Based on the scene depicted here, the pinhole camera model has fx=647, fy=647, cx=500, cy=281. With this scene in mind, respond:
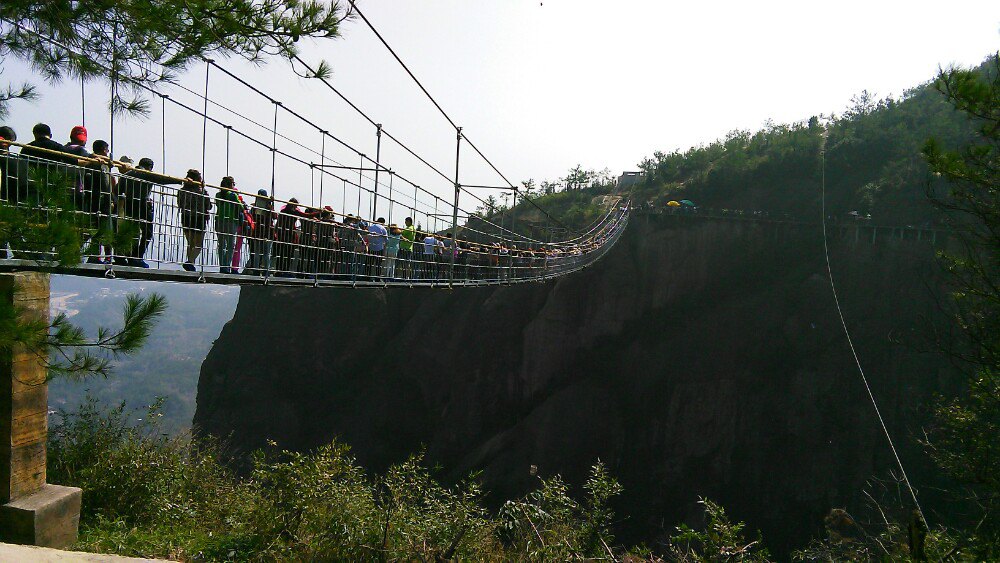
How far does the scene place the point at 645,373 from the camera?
16531 mm

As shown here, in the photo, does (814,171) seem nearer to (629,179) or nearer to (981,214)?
(629,179)

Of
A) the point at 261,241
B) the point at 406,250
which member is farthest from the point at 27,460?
the point at 406,250

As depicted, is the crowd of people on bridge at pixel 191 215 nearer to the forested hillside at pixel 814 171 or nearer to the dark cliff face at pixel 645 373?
the dark cliff face at pixel 645 373

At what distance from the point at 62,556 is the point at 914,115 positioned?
84.2 ft

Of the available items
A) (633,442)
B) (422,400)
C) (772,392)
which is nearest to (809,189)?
(772,392)

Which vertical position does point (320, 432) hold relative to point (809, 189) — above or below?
below

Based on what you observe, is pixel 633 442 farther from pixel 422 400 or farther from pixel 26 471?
pixel 26 471

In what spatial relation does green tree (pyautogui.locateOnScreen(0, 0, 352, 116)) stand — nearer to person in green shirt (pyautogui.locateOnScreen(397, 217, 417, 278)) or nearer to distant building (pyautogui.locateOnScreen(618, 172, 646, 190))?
person in green shirt (pyautogui.locateOnScreen(397, 217, 417, 278))

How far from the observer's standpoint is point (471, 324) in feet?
61.1

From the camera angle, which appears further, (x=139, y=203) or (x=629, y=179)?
(x=629, y=179)

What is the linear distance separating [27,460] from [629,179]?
79.0 ft

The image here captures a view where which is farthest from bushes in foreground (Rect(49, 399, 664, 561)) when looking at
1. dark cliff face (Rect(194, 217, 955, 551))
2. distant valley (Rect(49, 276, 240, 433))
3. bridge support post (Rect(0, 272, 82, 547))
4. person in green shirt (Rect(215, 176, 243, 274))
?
distant valley (Rect(49, 276, 240, 433))

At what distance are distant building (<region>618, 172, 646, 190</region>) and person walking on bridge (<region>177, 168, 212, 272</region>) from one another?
73.6ft

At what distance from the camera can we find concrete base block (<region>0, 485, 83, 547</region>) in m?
3.68
